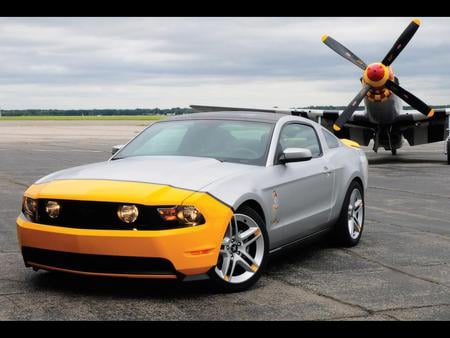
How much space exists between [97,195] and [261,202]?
1412mm

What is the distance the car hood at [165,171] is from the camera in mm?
5305

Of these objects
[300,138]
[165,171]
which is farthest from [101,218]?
[300,138]

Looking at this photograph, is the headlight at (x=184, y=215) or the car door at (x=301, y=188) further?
the car door at (x=301, y=188)

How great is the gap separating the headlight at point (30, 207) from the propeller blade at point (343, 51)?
66.5 feet

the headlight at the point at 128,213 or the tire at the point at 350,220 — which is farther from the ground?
the headlight at the point at 128,213

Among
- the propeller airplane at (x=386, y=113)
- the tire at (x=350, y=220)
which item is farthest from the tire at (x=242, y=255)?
the propeller airplane at (x=386, y=113)

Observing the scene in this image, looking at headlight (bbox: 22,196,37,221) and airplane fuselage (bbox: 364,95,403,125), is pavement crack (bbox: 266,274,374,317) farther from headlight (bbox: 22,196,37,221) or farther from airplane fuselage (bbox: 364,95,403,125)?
airplane fuselage (bbox: 364,95,403,125)

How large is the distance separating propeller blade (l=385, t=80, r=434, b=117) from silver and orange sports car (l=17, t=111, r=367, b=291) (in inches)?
686

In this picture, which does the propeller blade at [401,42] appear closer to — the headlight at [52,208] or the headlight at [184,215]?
the headlight at [184,215]

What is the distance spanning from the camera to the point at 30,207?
5.41m

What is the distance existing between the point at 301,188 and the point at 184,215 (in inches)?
70.2

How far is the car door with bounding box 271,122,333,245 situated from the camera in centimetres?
612

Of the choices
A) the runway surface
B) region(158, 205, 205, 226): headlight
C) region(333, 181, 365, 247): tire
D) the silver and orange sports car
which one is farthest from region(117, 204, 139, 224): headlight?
region(333, 181, 365, 247): tire
